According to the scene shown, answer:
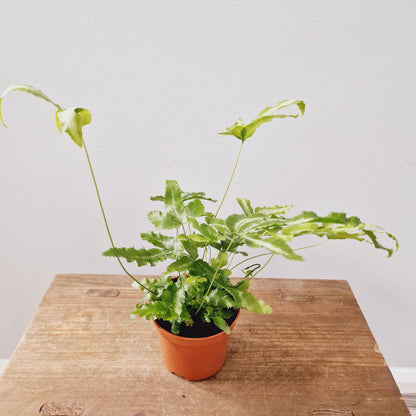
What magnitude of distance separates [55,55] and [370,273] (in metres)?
1.01

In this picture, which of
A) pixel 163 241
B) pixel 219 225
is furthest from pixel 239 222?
pixel 163 241

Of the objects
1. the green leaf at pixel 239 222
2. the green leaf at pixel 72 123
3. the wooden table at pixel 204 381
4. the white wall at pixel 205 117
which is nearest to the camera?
the green leaf at pixel 72 123

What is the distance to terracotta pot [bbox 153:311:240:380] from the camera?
573 millimetres

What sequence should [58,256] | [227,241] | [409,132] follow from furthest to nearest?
1. [58,256]
2. [409,132]
3. [227,241]

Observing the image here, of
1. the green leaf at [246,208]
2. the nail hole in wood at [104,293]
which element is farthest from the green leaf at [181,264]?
the nail hole in wood at [104,293]

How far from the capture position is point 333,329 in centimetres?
76

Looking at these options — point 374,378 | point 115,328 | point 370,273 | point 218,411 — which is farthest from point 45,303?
point 370,273

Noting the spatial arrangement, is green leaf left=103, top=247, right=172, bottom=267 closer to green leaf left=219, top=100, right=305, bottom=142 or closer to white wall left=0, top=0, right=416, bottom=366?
green leaf left=219, top=100, right=305, bottom=142

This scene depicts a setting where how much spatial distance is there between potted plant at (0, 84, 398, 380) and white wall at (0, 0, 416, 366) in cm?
31

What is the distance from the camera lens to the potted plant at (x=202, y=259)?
0.47m

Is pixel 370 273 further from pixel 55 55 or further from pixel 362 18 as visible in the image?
pixel 55 55

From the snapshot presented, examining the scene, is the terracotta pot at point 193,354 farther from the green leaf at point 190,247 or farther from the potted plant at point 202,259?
the green leaf at point 190,247

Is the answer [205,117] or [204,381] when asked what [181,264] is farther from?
[205,117]

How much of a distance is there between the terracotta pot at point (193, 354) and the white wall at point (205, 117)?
1.43 feet
